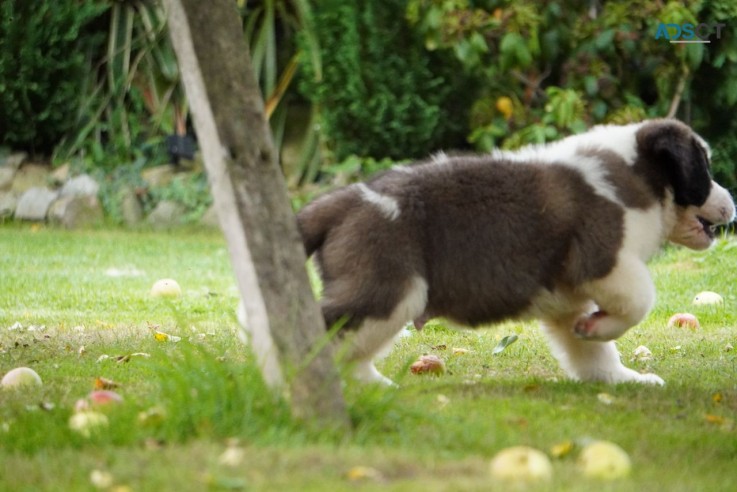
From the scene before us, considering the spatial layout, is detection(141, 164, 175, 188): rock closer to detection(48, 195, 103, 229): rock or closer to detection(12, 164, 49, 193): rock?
detection(48, 195, 103, 229): rock

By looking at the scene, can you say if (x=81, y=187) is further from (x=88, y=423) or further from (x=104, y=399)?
(x=88, y=423)

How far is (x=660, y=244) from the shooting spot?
5.08 m

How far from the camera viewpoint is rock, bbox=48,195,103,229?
42.1 ft

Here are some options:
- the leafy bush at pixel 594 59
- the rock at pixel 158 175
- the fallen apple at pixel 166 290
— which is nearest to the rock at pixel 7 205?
the rock at pixel 158 175

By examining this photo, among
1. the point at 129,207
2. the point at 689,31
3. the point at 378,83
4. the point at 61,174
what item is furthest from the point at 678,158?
the point at 61,174

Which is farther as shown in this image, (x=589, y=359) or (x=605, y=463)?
(x=589, y=359)

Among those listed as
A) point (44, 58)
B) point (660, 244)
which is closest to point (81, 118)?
point (44, 58)

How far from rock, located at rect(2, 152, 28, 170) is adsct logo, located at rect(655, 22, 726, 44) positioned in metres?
7.60

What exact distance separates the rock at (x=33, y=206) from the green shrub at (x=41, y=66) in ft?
2.57

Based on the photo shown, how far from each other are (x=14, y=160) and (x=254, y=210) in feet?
35.1

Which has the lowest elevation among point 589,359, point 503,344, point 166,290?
point 166,290

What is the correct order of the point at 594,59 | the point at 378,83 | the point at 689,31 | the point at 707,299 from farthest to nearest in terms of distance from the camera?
the point at 378,83 → the point at 594,59 → the point at 689,31 → the point at 707,299

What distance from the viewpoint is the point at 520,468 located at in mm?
3113

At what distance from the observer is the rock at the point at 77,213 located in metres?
12.8
